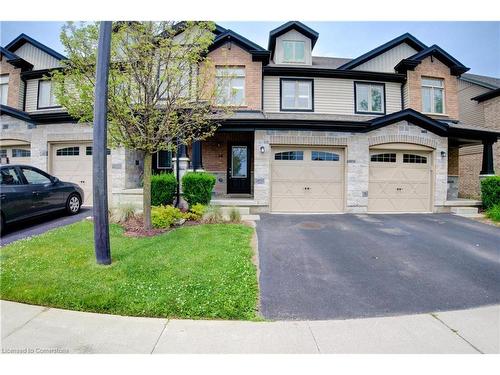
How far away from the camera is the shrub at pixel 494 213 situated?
9.18 meters

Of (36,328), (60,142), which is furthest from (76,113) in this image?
(60,142)

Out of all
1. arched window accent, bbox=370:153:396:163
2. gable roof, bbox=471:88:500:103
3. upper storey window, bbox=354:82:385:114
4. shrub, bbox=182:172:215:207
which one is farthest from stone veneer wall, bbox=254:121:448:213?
gable roof, bbox=471:88:500:103

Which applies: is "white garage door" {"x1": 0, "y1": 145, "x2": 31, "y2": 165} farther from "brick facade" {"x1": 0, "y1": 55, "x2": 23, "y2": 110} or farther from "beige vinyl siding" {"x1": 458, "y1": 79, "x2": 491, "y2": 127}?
"beige vinyl siding" {"x1": 458, "y1": 79, "x2": 491, "y2": 127}

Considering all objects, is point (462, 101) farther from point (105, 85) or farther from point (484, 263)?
point (105, 85)

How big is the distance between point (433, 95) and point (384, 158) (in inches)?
212

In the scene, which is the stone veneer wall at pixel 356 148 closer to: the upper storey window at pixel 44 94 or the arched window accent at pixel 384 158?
the arched window accent at pixel 384 158

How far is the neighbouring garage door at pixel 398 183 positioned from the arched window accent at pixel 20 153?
1577cm

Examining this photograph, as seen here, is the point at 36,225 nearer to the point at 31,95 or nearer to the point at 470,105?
the point at 31,95

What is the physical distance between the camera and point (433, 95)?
1283 centimetres

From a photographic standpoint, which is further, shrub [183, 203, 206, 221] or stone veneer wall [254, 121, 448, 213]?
stone veneer wall [254, 121, 448, 213]

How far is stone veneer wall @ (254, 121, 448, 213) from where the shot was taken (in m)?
10.1

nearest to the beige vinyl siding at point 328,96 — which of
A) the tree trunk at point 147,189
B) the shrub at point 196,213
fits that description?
the shrub at point 196,213

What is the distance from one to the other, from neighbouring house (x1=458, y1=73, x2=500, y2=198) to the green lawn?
676 inches

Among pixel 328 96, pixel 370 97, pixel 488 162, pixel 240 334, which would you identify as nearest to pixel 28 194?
pixel 240 334
